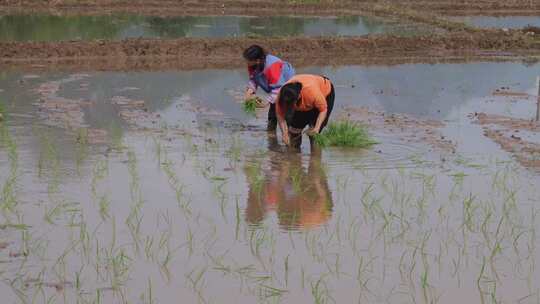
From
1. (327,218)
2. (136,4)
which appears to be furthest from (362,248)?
(136,4)

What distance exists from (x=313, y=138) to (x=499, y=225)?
2.39 meters

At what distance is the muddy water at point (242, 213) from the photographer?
4270mm

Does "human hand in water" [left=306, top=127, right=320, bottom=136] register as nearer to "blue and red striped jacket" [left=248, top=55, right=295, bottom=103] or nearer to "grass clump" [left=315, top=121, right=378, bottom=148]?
"grass clump" [left=315, top=121, right=378, bottom=148]

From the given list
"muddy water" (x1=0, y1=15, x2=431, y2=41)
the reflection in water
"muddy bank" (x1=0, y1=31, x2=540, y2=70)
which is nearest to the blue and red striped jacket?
the reflection in water

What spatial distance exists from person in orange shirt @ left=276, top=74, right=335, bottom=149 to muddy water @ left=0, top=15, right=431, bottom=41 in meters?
7.48

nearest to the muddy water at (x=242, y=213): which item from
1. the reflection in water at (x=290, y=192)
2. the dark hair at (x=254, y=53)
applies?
the reflection in water at (x=290, y=192)

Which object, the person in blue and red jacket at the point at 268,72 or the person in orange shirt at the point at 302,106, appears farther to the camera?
the person in blue and red jacket at the point at 268,72

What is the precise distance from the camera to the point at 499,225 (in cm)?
527

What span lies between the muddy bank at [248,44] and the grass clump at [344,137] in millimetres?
5038

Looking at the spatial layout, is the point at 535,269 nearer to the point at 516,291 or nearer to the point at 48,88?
the point at 516,291

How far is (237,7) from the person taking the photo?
19.9 meters

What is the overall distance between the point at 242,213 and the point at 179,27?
11.2 meters

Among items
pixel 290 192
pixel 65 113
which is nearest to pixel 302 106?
pixel 290 192

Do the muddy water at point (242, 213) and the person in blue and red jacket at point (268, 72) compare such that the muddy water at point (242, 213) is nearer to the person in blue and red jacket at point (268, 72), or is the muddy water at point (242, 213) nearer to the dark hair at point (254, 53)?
the person in blue and red jacket at point (268, 72)
